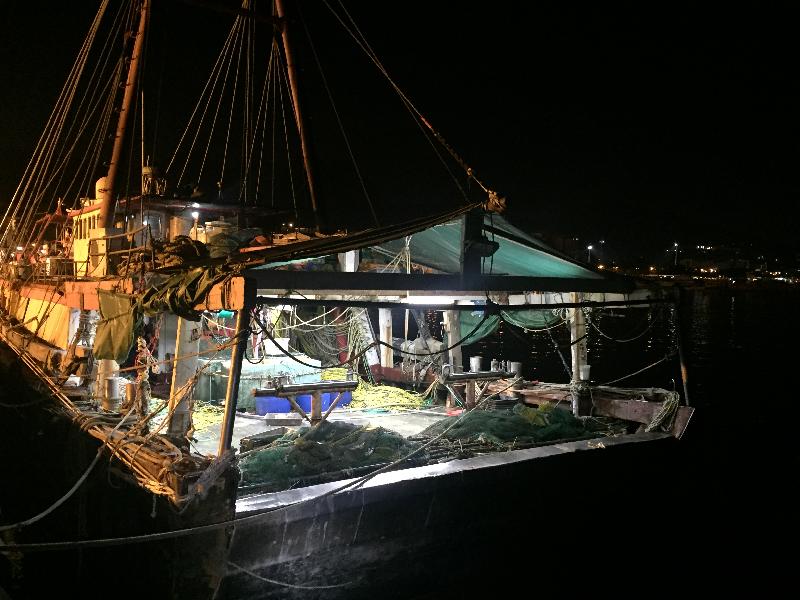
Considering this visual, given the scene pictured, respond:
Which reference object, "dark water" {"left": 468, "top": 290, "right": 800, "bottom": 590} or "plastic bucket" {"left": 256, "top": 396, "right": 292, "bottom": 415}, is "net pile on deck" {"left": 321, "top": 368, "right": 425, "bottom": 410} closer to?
"plastic bucket" {"left": 256, "top": 396, "right": 292, "bottom": 415}

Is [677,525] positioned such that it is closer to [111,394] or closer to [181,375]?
[181,375]

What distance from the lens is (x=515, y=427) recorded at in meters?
9.56

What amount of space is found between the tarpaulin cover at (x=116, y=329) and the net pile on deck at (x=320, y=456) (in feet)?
7.49

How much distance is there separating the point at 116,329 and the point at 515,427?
641 centimetres

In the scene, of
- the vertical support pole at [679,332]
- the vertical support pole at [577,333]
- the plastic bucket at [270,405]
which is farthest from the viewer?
the plastic bucket at [270,405]

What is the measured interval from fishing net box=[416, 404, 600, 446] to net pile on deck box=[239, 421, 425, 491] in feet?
3.42

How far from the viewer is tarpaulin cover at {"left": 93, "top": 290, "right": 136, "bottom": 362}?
24.9 feet

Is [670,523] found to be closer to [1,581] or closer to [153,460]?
[153,460]

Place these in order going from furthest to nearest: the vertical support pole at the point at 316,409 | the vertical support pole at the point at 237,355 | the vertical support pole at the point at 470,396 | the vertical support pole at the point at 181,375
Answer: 1. the vertical support pole at the point at 470,396
2. the vertical support pole at the point at 316,409
3. the vertical support pole at the point at 181,375
4. the vertical support pole at the point at 237,355

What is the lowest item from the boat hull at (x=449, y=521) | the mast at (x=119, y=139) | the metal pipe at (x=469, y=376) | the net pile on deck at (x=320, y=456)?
the boat hull at (x=449, y=521)

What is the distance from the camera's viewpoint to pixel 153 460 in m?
6.44

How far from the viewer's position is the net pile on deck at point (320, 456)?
748 centimetres

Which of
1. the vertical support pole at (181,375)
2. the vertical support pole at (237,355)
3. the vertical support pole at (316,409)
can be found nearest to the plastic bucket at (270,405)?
the vertical support pole at (316,409)

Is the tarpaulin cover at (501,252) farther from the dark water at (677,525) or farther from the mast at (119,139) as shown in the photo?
the mast at (119,139)
